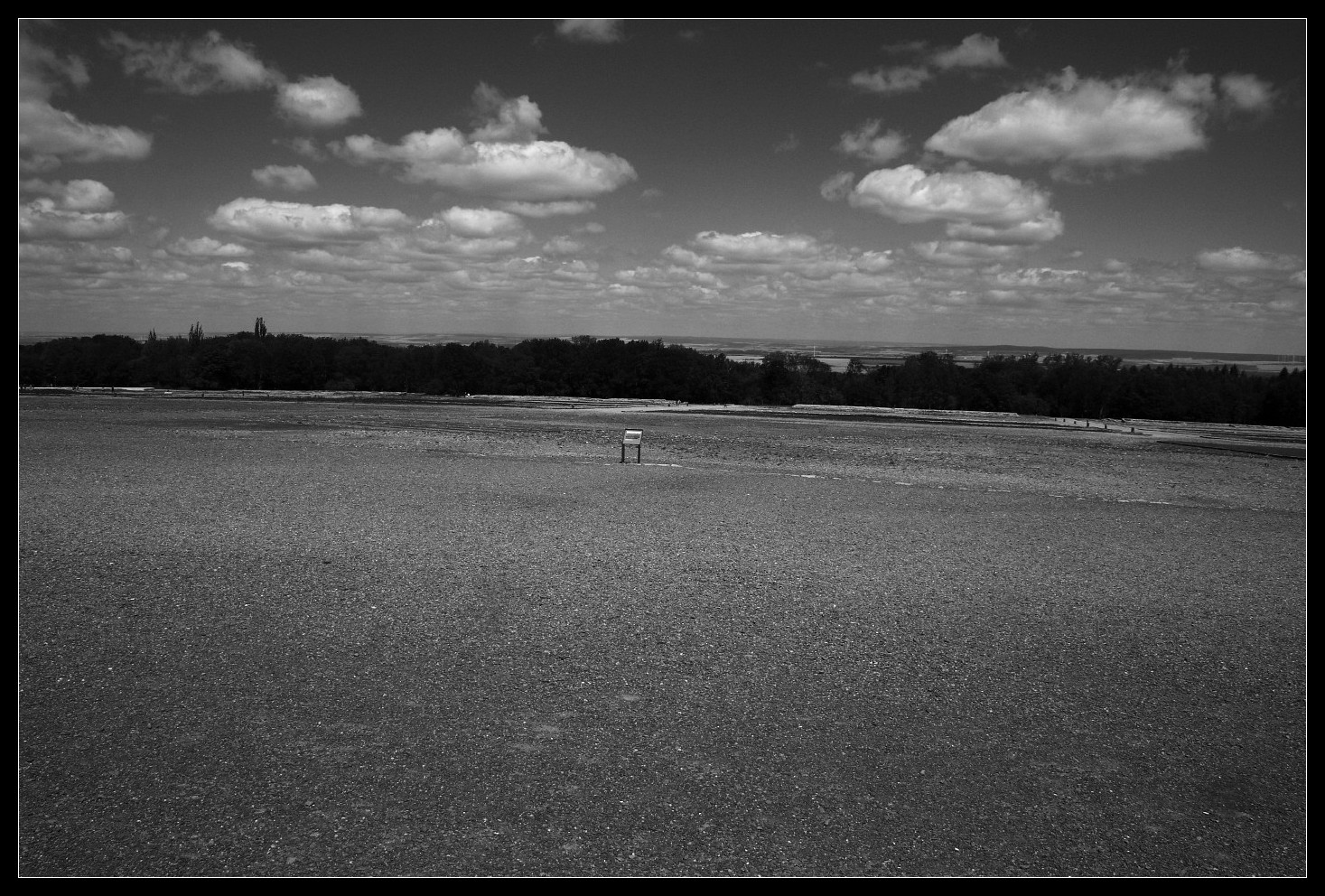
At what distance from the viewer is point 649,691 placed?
5758 millimetres

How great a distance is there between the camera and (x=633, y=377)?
82000mm

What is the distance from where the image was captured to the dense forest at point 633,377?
236ft

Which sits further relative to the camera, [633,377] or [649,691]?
[633,377]

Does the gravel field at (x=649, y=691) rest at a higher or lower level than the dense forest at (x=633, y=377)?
lower

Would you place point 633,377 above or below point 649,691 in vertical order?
above

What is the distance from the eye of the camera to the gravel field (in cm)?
403

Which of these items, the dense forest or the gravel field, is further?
the dense forest

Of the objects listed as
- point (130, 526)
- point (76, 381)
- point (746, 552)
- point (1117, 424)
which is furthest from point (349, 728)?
point (76, 381)

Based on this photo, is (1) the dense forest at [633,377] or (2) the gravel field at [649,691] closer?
(2) the gravel field at [649,691]

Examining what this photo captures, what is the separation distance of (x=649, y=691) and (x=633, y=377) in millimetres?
76833

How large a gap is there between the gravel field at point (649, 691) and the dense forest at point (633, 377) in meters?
62.0

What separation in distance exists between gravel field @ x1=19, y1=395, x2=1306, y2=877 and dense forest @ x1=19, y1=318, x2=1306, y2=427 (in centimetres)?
6195

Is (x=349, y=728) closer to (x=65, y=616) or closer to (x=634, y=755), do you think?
(x=634, y=755)

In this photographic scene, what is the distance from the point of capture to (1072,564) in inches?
394
